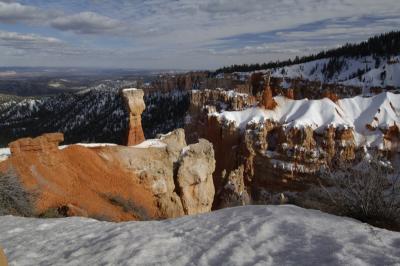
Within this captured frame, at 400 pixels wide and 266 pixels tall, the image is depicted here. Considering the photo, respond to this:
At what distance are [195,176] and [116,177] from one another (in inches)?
238

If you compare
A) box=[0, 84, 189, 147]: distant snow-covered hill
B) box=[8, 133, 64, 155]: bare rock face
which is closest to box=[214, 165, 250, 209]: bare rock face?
box=[8, 133, 64, 155]: bare rock face

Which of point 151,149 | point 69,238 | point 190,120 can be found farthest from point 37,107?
point 69,238

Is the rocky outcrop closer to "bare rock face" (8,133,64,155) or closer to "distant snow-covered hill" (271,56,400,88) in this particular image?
"bare rock face" (8,133,64,155)

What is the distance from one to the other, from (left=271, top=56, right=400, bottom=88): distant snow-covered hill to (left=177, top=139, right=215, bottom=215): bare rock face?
64.5 m

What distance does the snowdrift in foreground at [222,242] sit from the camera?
210 inches

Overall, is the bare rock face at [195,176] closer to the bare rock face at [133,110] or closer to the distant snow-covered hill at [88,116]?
the bare rock face at [133,110]

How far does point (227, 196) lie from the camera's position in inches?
1364

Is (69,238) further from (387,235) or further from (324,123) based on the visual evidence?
(324,123)

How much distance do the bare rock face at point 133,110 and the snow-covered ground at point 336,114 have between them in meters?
16.0

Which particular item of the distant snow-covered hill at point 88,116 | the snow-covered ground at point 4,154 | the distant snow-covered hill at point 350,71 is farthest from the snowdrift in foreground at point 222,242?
the distant snow-covered hill at point 350,71

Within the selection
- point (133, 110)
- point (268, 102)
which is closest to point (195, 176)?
point (133, 110)

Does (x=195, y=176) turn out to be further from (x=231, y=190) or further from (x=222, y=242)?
(x=222, y=242)

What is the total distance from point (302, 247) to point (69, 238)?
3.94 metres

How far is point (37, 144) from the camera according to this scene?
17.7 meters
